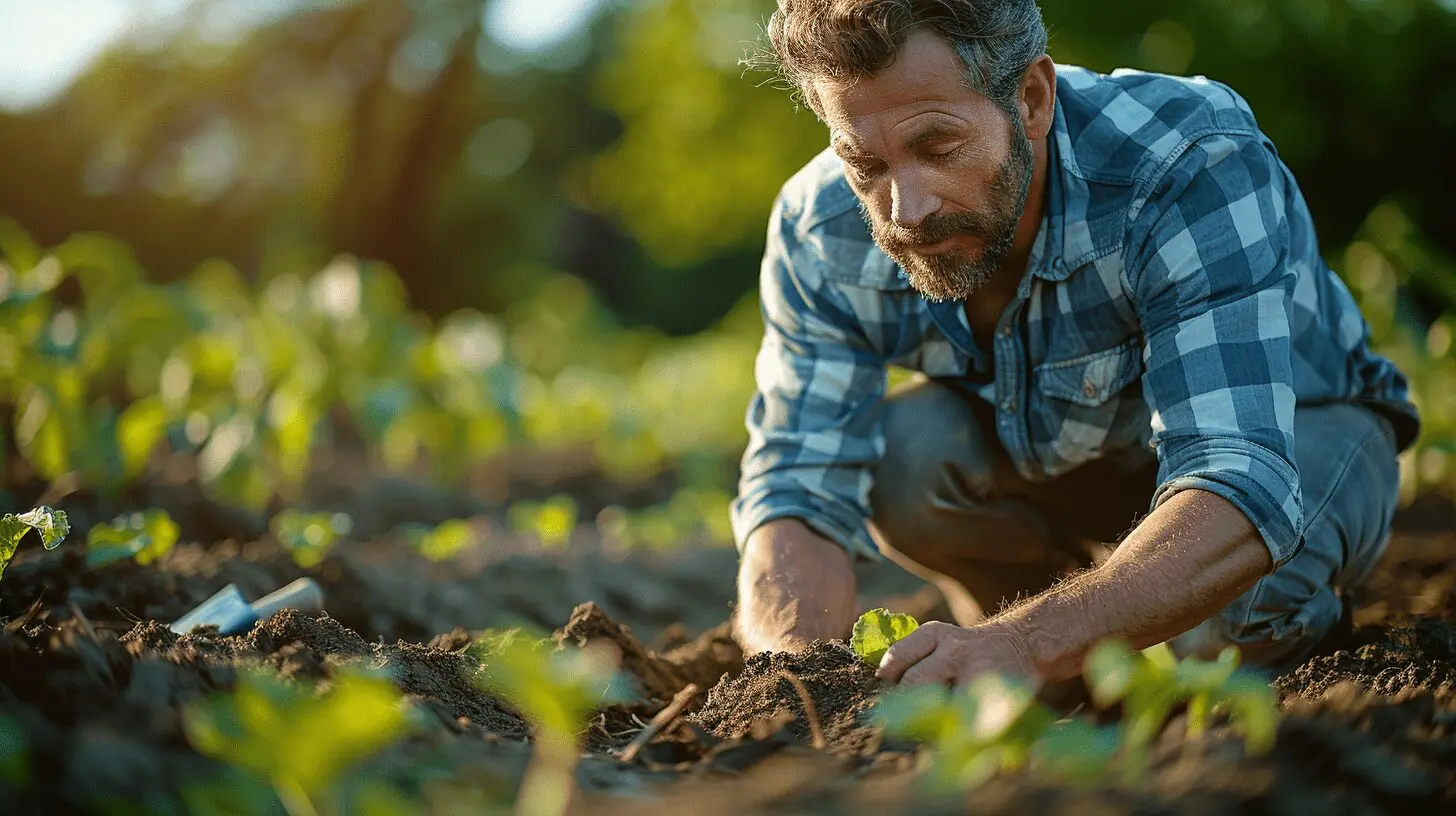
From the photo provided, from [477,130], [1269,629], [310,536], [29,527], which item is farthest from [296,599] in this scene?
[477,130]

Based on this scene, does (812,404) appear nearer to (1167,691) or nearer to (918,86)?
(918,86)

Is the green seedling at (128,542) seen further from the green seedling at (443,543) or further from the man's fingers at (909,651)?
the man's fingers at (909,651)

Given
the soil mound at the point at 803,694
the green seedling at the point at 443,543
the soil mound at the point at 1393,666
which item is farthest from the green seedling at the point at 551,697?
the green seedling at the point at 443,543

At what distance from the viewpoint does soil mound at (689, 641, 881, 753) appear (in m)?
1.46

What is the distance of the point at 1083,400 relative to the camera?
220cm

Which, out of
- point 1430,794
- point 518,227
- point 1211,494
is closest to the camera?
point 1430,794

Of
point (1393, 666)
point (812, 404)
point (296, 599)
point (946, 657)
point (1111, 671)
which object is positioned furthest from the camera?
point (812, 404)

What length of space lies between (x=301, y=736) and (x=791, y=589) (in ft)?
3.99

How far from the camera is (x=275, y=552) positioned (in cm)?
266

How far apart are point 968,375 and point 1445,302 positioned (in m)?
3.54

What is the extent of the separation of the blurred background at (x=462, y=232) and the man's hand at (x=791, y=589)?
91cm

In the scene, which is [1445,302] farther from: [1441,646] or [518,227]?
[518,227]

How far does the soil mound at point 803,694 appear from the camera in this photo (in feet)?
4.78

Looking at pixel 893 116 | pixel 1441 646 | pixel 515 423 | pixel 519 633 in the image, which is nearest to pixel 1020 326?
pixel 893 116
